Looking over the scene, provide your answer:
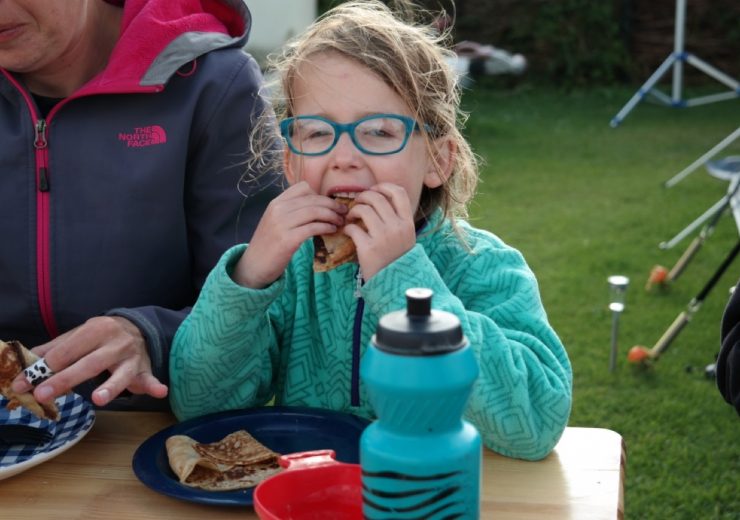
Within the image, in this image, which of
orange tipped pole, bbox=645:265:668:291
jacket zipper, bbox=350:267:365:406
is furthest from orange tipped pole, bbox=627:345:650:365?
jacket zipper, bbox=350:267:365:406

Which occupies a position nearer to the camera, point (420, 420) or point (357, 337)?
point (420, 420)

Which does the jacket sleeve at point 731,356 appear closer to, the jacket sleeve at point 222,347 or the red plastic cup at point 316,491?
the jacket sleeve at point 222,347

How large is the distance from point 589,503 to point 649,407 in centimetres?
302

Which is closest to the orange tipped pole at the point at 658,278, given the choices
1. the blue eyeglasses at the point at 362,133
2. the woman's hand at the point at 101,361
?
the blue eyeglasses at the point at 362,133

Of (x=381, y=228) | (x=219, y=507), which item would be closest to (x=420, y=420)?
(x=219, y=507)

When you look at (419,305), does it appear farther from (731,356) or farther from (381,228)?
(731,356)

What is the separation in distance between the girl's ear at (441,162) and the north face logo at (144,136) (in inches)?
24.4

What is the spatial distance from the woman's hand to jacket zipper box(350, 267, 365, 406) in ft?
1.29

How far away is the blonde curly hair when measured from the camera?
1904mm

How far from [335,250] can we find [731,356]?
85 cm

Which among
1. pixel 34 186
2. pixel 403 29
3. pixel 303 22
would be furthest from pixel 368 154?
pixel 303 22

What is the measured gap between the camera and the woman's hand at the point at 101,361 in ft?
5.55

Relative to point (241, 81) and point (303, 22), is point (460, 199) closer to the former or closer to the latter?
point (241, 81)

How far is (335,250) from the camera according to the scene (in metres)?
1.85
